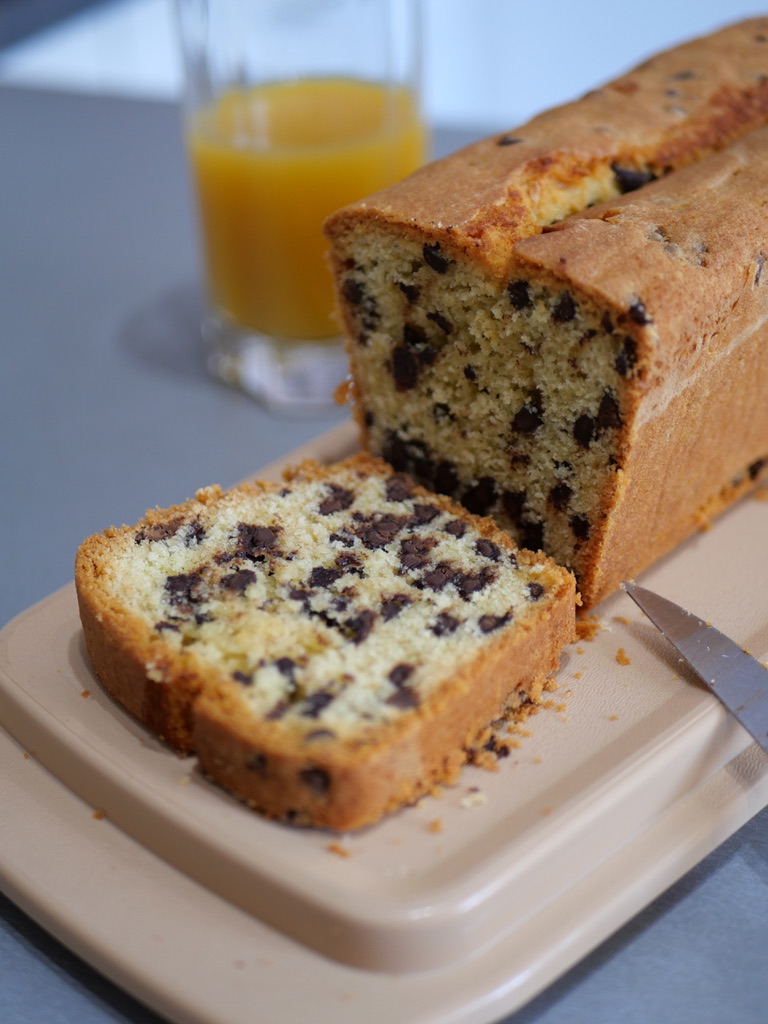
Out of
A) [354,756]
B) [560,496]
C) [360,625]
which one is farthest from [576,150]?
[354,756]

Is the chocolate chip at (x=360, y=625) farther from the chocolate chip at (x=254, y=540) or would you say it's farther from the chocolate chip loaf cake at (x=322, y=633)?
the chocolate chip at (x=254, y=540)

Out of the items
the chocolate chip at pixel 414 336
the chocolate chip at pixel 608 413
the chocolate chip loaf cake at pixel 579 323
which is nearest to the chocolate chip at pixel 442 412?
the chocolate chip loaf cake at pixel 579 323

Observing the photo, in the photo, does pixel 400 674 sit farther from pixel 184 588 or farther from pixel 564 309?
pixel 564 309

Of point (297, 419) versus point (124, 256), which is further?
point (124, 256)

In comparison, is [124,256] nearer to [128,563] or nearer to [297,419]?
[297,419]

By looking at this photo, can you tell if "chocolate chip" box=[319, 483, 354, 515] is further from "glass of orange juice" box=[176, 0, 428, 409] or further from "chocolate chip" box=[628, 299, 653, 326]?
"glass of orange juice" box=[176, 0, 428, 409]

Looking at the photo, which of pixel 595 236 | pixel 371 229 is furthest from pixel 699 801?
pixel 371 229

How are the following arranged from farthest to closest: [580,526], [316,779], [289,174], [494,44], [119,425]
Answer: [494,44]
[119,425]
[289,174]
[580,526]
[316,779]

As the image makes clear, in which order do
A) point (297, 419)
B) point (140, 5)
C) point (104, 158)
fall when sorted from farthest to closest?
point (140, 5) < point (104, 158) < point (297, 419)
